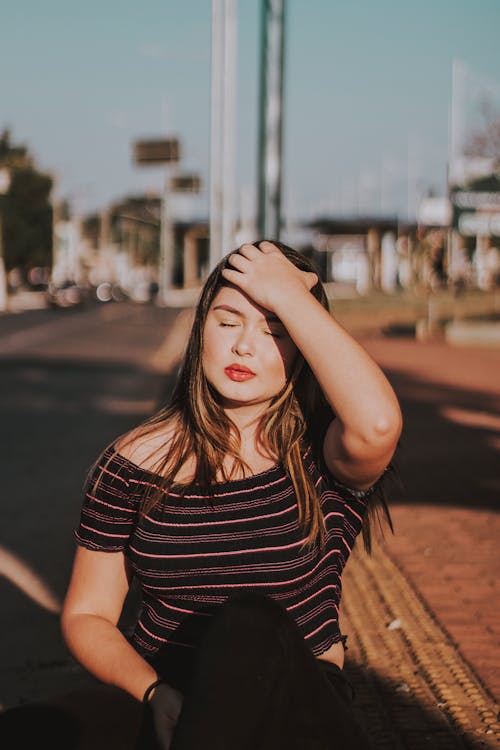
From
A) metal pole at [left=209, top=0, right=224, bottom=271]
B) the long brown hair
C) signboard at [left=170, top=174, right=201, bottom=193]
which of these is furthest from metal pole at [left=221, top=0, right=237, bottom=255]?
signboard at [left=170, top=174, right=201, bottom=193]

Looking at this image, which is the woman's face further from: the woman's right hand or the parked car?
the parked car

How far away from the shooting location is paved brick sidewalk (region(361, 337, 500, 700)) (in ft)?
17.8

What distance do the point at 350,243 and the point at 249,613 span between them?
3879 inches

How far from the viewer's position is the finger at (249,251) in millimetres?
2545

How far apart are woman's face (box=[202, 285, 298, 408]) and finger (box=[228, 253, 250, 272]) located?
0.23 feet

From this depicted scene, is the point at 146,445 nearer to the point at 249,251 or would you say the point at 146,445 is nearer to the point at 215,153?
the point at 249,251

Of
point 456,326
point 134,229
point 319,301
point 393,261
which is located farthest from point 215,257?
point 134,229

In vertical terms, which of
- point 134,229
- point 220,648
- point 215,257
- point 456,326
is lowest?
point 134,229

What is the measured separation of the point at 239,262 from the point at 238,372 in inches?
9.2

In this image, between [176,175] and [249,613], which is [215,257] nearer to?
[249,613]

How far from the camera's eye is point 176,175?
342ft

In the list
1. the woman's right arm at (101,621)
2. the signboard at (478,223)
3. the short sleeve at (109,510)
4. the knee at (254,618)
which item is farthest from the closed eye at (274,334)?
the signboard at (478,223)

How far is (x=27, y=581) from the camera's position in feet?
21.1

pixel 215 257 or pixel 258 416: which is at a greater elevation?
pixel 258 416
